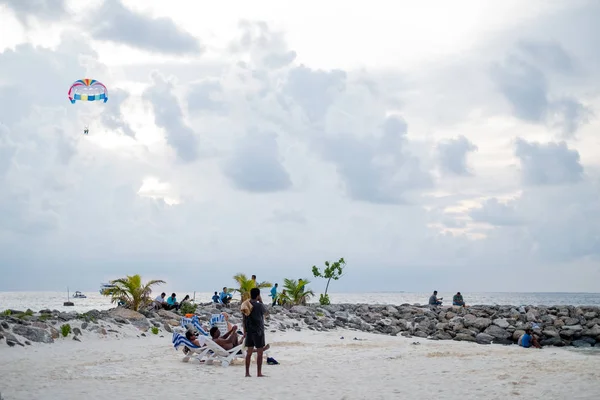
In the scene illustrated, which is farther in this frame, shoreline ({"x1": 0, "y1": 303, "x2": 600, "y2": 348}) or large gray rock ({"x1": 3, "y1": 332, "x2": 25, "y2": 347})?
shoreline ({"x1": 0, "y1": 303, "x2": 600, "y2": 348})

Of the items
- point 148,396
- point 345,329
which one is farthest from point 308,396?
point 345,329

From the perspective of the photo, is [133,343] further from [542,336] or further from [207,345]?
[542,336]

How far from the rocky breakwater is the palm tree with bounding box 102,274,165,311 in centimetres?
553

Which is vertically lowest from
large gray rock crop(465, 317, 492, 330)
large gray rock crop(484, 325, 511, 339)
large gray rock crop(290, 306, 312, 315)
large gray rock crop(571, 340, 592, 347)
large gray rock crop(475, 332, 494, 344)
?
large gray rock crop(571, 340, 592, 347)

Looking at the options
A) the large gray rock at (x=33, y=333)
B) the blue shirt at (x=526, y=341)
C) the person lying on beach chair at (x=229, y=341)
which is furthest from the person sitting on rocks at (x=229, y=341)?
the blue shirt at (x=526, y=341)

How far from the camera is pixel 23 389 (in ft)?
35.5

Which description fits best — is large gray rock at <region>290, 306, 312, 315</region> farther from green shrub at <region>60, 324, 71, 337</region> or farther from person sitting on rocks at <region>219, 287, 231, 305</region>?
green shrub at <region>60, 324, 71, 337</region>

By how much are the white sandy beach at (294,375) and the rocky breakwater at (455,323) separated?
9007mm

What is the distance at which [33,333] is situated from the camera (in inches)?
683

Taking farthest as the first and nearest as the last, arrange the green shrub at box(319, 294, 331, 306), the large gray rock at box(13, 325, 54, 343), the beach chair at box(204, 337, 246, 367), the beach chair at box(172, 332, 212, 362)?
the green shrub at box(319, 294, 331, 306) < the large gray rock at box(13, 325, 54, 343) < the beach chair at box(172, 332, 212, 362) < the beach chair at box(204, 337, 246, 367)

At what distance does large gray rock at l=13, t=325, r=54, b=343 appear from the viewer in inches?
677

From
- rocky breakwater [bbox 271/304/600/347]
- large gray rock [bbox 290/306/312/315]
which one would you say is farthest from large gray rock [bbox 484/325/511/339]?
large gray rock [bbox 290/306/312/315]

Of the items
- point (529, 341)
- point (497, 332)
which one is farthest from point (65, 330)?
point (497, 332)

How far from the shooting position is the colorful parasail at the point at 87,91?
106 feet
